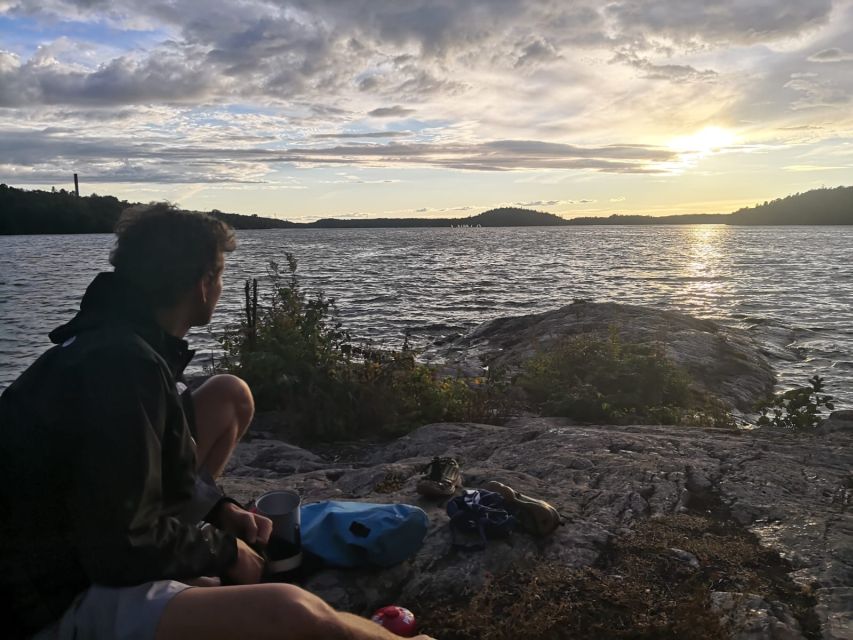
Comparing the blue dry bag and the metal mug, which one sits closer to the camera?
the metal mug

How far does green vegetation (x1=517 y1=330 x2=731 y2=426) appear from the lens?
895cm

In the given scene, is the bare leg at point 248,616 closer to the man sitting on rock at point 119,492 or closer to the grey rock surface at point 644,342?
the man sitting on rock at point 119,492

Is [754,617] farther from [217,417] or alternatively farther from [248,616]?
[217,417]

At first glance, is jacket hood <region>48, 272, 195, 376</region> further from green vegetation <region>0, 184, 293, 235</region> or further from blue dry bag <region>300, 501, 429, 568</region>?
green vegetation <region>0, 184, 293, 235</region>

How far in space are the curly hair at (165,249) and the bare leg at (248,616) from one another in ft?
3.97

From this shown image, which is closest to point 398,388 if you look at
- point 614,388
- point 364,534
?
point 614,388

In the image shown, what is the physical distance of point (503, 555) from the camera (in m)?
4.18

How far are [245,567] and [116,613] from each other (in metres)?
0.78

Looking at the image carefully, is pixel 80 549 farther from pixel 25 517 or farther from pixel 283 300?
pixel 283 300

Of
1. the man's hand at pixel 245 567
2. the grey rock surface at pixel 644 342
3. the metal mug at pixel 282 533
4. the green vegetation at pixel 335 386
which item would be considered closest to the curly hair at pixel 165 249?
the man's hand at pixel 245 567

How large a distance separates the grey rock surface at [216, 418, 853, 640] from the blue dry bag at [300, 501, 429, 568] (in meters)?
0.08

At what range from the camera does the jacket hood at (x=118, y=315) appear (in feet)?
8.52

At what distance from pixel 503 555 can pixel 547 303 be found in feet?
74.8

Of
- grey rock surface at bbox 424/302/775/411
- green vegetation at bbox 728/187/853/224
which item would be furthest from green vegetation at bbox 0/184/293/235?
green vegetation at bbox 728/187/853/224
